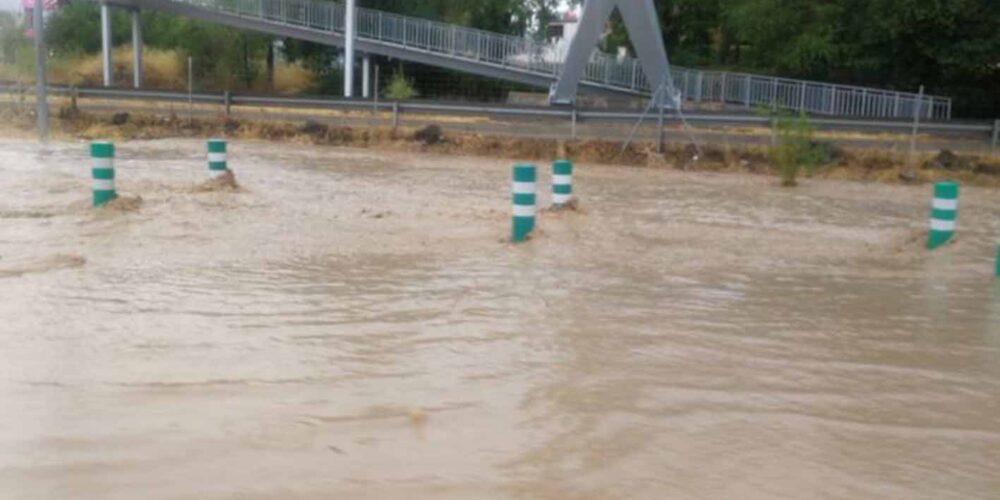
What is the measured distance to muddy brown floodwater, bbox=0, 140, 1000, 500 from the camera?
4270 millimetres

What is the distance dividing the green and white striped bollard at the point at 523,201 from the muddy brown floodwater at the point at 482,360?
187 millimetres

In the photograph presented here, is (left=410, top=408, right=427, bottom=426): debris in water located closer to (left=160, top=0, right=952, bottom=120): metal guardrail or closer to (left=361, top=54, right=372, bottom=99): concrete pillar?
(left=160, top=0, right=952, bottom=120): metal guardrail

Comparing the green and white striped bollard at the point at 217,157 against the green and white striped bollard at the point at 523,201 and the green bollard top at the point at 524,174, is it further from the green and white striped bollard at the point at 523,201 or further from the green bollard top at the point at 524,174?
the green bollard top at the point at 524,174

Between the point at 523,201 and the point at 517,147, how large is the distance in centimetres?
1417

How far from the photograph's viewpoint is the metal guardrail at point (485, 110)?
75.0 ft

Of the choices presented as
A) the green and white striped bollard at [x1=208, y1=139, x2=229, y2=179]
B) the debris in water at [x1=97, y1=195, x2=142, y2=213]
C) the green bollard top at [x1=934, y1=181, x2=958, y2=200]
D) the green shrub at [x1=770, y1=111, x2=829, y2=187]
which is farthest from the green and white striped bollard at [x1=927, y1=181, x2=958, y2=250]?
the green and white striped bollard at [x1=208, y1=139, x2=229, y2=179]

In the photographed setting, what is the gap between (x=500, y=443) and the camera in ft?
15.0

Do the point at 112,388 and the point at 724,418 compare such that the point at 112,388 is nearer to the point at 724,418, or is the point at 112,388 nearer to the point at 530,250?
the point at 724,418

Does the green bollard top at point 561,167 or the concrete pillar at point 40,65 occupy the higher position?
the concrete pillar at point 40,65

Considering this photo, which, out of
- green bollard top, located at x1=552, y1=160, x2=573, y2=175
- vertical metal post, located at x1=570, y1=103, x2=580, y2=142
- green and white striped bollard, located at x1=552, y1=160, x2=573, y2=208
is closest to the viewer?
green bollard top, located at x1=552, y1=160, x2=573, y2=175

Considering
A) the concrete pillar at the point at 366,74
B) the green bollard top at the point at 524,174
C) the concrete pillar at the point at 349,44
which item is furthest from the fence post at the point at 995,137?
the concrete pillar at the point at 366,74

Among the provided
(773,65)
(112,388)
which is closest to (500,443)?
(112,388)

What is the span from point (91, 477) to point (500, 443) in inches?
67.3

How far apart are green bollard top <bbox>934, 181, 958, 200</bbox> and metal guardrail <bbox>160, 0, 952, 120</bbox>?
2001cm
